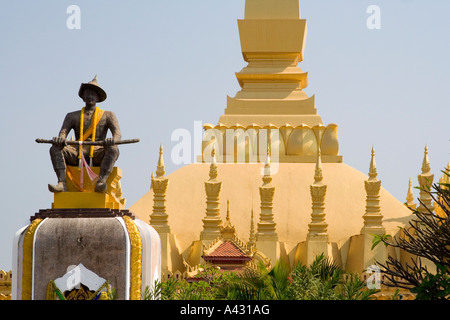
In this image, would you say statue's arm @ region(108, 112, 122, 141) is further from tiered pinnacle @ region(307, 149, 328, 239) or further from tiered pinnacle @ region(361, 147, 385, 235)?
tiered pinnacle @ region(361, 147, 385, 235)

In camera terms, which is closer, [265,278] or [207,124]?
[265,278]

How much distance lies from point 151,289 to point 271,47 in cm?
Answer: 2200

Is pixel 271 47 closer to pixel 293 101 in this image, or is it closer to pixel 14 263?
pixel 293 101

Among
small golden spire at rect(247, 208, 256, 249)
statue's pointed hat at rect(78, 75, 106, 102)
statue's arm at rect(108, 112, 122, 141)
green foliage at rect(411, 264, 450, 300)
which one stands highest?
statue's pointed hat at rect(78, 75, 106, 102)

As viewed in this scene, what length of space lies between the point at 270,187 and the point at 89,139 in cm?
1456

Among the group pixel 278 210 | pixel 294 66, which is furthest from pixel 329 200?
pixel 294 66

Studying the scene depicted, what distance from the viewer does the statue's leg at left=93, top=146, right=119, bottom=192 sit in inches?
637

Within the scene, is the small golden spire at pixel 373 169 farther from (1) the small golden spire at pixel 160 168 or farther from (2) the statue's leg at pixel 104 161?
(2) the statue's leg at pixel 104 161

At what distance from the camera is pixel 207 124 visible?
116ft

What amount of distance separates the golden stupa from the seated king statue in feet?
38.4

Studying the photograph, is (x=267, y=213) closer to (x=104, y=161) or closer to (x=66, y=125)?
(x=66, y=125)

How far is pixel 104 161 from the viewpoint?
16406 mm

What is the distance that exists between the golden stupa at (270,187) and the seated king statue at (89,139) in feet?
38.4

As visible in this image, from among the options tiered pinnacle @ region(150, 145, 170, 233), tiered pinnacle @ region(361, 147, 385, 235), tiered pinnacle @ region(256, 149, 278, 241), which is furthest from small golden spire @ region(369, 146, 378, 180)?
tiered pinnacle @ region(150, 145, 170, 233)
